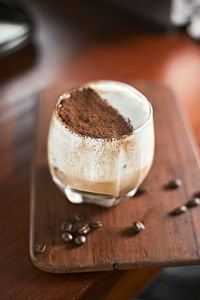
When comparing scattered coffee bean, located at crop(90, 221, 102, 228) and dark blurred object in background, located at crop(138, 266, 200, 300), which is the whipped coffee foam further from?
dark blurred object in background, located at crop(138, 266, 200, 300)

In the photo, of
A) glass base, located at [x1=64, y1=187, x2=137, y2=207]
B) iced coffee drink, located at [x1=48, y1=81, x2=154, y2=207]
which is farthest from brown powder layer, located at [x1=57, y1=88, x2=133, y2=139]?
glass base, located at [x1=64, y1=187, x2=137, y2=207]

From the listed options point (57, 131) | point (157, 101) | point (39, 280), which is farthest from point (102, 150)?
point (157, 101)

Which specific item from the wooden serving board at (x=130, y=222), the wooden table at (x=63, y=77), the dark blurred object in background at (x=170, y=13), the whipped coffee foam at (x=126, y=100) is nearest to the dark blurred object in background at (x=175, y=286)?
the wooden table at (x=63, y=77)

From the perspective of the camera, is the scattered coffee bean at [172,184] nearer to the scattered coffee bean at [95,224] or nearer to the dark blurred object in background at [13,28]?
the scattered coffee bean at [95,224]

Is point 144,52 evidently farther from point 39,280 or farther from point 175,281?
point 39,280

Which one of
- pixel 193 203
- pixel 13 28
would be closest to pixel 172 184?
pixel 193 203

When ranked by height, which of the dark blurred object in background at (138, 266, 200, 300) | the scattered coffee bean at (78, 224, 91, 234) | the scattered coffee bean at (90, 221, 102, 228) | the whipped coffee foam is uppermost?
the whipped coffee foam

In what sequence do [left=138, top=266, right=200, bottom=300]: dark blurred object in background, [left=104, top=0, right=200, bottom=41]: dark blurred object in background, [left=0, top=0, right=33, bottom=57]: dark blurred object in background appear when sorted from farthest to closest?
[left=104, top=0, right=200, bottom=41]: dark blurred object in background, [left=0, top=0, right=33, bottom=57]: dark blurred object in background, [left=138, top=266, right=200, bottom=300]: dark blurred object in background
